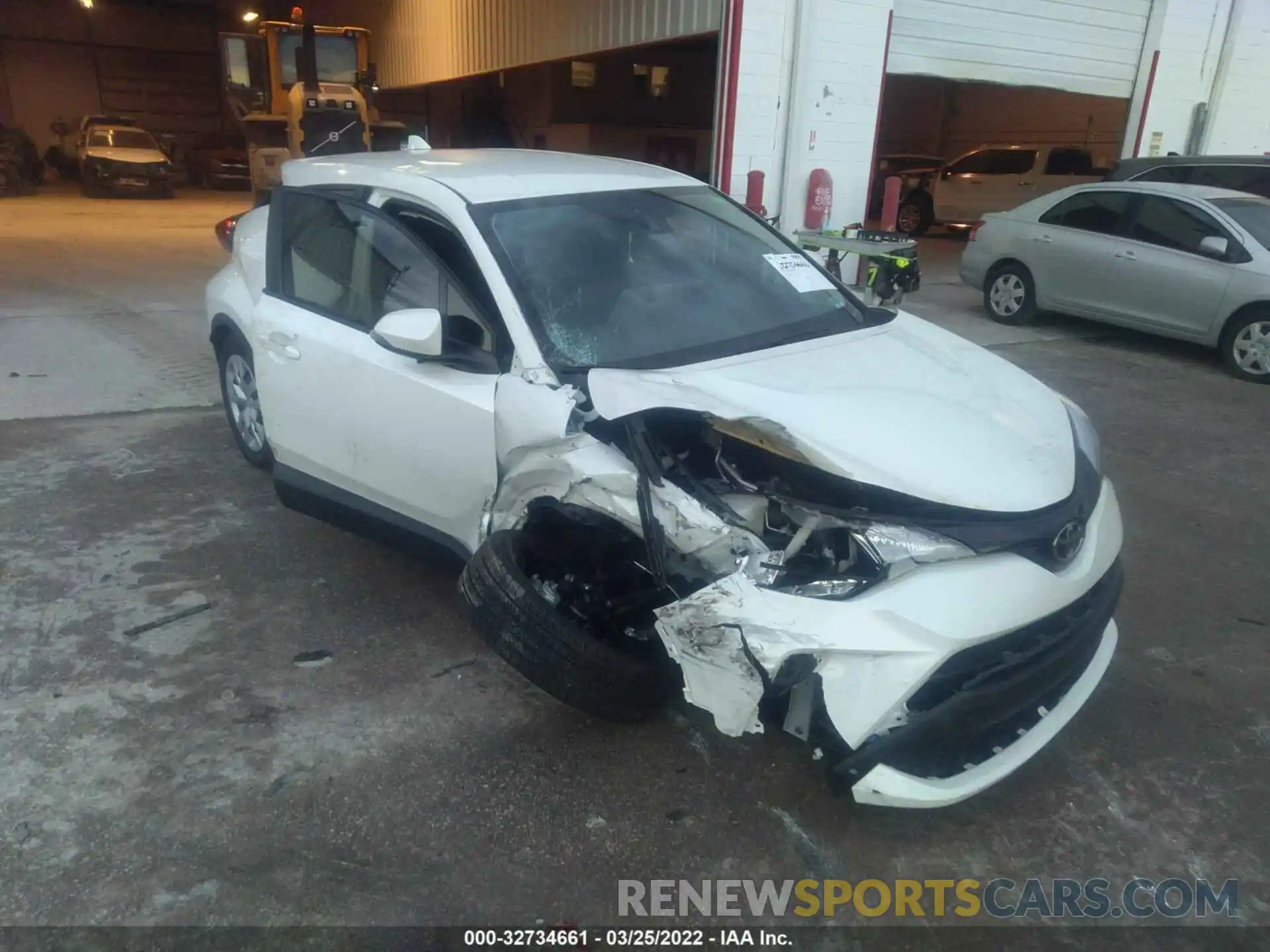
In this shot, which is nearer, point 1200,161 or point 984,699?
point 984,699

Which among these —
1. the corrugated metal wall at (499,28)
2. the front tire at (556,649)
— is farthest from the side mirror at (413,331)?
the corrugated metal wall at (499,28)

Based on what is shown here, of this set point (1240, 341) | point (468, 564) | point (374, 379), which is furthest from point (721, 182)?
point (468, 564)

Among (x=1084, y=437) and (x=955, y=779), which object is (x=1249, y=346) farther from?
(x=955, y=779)

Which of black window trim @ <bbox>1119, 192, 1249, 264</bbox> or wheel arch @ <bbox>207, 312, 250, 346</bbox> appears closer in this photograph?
wheel arch @ <bbox>207, 312, 250, 346</bbox>

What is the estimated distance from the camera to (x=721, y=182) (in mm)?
10023

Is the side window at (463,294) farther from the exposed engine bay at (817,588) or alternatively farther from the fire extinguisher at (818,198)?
the fire extinguisher at (818,198)

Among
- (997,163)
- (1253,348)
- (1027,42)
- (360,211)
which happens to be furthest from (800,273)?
(997,163)

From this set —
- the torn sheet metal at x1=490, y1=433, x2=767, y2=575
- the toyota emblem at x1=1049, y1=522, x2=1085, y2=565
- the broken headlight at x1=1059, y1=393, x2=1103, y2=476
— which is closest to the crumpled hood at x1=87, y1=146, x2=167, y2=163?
the torn sheet metal at x1=490, y1=433, x2=767, y2=575

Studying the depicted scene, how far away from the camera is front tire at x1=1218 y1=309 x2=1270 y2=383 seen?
7277 millimetres

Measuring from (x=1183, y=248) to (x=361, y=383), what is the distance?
7.42m

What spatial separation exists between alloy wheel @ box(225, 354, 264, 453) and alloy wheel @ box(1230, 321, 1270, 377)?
7.47 metres

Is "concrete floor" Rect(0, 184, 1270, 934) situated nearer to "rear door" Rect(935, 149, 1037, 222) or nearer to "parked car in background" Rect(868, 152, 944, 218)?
"rear door" Rect(935, 149, 1037, 222)

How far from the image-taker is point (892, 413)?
262cm

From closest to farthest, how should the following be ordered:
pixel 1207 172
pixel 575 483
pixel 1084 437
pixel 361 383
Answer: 1. pixel 575 483
2. pixel 1084 437
3. pixel 361 383
4. pixel 1207 172
